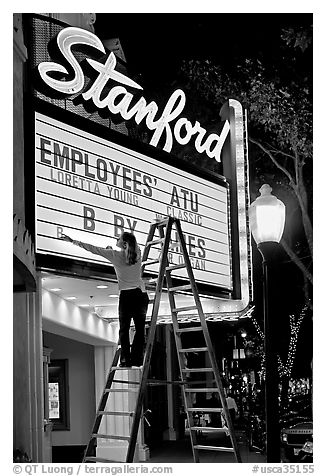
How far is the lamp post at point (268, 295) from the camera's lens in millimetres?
7320

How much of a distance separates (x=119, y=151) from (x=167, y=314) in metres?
3.37

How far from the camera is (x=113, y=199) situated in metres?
9.92

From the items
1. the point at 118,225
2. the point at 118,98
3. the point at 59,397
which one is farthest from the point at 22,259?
the point at 59,397

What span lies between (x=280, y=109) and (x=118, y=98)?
553 cm

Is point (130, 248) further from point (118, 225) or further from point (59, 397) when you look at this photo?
point (59, 397)

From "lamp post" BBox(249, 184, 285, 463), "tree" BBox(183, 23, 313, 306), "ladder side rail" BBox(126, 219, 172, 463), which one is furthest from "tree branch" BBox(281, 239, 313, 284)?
"lamp post" BBox(249, 184, 285, 463)

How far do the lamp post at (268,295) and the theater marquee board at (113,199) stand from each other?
7.41 ft

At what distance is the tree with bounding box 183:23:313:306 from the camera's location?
14617mm

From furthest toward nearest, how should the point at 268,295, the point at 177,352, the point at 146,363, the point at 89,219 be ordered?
the point at 177,352 → the point at 89,219 → the point at 146,363 → the point at 268,295
